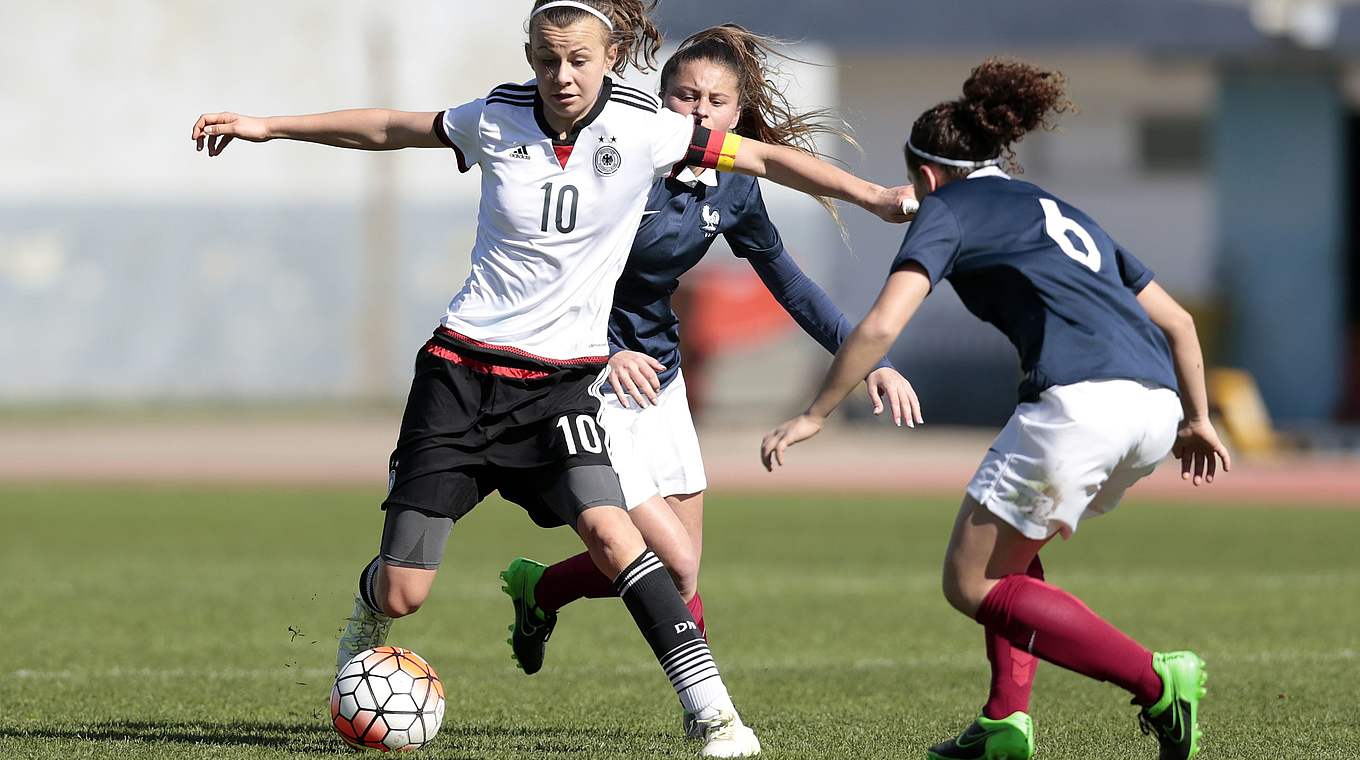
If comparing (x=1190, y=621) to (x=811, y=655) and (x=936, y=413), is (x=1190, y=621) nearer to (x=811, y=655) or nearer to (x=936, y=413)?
(x=811, y=655)

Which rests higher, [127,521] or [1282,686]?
[1282,686]

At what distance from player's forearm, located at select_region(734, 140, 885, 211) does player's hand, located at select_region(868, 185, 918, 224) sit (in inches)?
0.5

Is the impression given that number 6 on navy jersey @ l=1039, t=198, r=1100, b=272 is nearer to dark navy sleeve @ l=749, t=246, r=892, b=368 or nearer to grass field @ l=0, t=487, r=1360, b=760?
dark navy sleeve @ l=749, t=246, r=892, b=368

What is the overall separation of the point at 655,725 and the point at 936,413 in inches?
727

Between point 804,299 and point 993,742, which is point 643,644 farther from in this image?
point 993,742

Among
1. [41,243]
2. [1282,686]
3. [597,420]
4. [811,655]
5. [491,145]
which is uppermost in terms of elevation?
[491,145]

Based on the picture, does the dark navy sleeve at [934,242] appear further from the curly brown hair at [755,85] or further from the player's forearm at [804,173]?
the curly brown hair at [755,85]

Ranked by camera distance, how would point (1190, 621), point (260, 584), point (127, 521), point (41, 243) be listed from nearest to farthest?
point (1190, 621) < point (260, 584) < point (127, 521) < point (41, 243)

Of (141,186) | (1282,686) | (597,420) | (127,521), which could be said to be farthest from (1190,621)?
(141,186)

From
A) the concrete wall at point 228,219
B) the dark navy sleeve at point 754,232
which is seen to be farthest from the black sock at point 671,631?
the concrete wall at point 228,219

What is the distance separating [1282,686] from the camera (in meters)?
6.72

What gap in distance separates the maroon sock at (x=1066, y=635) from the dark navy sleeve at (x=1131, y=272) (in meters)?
0.86

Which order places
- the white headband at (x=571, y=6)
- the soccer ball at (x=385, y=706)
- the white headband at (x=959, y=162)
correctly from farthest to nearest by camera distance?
the soccer ball at (x=385, y=706) → the white headband at (x=571, y=6) → the white headband at (x=959, y=162)

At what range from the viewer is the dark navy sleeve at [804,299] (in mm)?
6148
